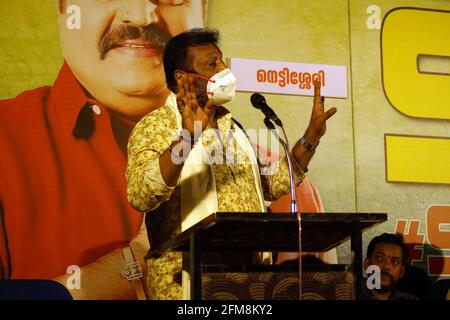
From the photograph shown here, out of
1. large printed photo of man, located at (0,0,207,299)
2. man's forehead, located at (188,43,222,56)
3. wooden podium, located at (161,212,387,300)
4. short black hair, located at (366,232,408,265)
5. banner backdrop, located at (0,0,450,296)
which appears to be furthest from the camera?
banner backdrop, located at (0,0,450,296)

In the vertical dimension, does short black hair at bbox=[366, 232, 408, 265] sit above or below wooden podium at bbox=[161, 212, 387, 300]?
below

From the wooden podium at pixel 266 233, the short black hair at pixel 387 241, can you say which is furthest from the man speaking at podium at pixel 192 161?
the short black hair at pixel 387 241

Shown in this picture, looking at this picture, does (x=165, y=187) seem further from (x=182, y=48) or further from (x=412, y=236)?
(x=412, y=236)

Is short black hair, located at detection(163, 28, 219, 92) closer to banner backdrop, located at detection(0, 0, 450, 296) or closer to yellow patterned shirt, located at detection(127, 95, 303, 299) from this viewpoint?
yellow patterned shirt, located at detection(127, 95, 303, 299)

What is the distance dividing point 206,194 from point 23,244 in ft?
4.41

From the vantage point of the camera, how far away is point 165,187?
9.71 feet

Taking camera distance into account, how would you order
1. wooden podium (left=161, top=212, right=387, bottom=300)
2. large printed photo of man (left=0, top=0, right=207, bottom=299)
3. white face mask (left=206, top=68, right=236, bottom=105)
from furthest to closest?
1. large printed photo of man (left=0, top=0, right=207, bottom=299)
2. white face mask (left=206, top=68, right=236, bottom=105)
3. wooden podium (left=161, top=212, right=387, bottom=300)

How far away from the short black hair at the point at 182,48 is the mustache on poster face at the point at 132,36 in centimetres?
88

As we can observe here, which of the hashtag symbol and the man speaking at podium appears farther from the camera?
the hashtag symbol

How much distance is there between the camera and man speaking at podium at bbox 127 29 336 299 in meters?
2.95

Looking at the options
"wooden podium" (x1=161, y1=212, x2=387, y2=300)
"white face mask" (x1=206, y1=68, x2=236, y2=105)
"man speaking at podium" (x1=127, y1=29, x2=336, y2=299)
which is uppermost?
"white face mask" (x1=206, y1=68, x2=236, y2=105)

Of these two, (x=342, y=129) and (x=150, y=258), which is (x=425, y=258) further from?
(x=150, y=258)

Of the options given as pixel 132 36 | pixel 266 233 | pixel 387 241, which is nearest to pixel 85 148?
pixel 132 36

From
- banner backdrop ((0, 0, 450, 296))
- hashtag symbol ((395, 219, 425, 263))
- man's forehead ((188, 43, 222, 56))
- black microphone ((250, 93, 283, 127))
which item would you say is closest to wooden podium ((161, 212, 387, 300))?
black microphone ((250, 93, 283, 127))
